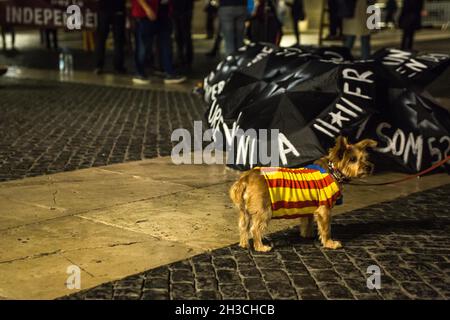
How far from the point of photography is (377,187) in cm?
716

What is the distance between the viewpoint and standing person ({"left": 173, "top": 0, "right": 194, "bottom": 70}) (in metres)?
16.6

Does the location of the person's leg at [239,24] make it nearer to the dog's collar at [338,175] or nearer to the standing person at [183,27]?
the standing person at [183,27]

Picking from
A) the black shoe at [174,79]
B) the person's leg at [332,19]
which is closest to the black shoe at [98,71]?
the black shoe at [174,79]

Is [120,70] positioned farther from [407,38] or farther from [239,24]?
[407,38]

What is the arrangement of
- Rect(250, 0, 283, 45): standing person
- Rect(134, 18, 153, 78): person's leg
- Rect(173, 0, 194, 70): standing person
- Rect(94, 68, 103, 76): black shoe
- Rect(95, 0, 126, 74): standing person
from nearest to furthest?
1. Rect(134, 18, 153, 78): person's leg
2. Rect(250, 0, 283, 45): standing person
3. Rect(95, 0, 126, 74): standing person
4. Rect(94, 68, 103, 76): black shoe
5. Rect(173, 0, 194, 70): standing person

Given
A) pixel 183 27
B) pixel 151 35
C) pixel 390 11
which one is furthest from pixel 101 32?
pixel 390 11

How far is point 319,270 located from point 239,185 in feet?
2.44

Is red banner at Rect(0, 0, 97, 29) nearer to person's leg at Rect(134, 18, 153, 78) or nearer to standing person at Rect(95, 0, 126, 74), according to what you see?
standing person at Rect(95, 0, 126, 74)

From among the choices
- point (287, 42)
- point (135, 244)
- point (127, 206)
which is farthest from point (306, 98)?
point (287, 42)

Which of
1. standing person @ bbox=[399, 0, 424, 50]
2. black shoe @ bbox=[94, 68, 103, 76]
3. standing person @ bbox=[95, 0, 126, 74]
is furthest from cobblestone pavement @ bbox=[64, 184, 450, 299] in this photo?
standing person @ bbox=[399, 0, 424, 50]

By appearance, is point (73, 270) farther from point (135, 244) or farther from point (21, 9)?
point (21, 9)

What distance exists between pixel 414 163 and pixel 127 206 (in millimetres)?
2870

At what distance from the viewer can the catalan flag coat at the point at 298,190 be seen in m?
5.11

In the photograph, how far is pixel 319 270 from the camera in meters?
4.93
